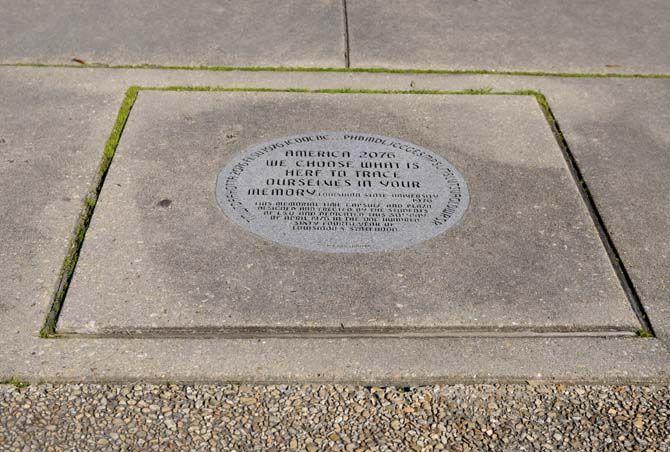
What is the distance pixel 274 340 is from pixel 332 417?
422mm

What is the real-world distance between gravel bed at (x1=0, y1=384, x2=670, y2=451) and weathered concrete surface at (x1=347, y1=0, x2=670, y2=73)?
8.72 ft

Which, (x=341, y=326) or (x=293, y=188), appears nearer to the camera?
(x=341, y=326)

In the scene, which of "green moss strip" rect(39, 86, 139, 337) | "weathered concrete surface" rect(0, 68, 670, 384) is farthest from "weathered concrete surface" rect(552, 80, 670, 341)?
"green moss strip" rect(39, 86, 139, 337)

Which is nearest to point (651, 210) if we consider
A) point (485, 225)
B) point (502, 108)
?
point (485, 225)

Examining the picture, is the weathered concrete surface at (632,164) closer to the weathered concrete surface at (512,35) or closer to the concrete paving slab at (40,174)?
the weathered concrete surface at (512,35)

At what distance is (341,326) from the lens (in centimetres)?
299

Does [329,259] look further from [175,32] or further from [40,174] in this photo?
[175,32]

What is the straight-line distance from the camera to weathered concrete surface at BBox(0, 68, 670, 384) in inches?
110

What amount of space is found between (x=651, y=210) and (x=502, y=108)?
1077 mm

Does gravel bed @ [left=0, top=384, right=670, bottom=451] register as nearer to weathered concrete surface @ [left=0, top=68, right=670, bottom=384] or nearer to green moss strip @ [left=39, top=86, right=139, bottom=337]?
weathered concrete surface @ [left=0, top=68, right=670, bottom=384]

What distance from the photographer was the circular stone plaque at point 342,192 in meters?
3.43

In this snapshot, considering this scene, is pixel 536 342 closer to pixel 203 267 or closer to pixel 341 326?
pixel 341 326

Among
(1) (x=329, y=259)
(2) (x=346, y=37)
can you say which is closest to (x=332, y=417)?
(1) (x=329, y=259)

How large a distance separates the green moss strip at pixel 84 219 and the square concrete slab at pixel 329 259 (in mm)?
46
